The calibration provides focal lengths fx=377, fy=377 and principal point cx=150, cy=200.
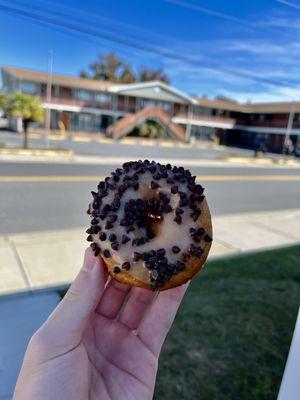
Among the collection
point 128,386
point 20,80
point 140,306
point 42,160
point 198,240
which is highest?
point 20,80

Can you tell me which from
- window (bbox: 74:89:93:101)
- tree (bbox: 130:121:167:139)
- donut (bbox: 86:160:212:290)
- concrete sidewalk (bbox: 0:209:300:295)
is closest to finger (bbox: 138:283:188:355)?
donut (bbox: 86:160:212:290)

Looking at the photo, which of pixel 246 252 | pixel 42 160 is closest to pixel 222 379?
pixel 246 252

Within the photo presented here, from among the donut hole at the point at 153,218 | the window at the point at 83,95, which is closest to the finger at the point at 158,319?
the donut hole at the point at 153,218

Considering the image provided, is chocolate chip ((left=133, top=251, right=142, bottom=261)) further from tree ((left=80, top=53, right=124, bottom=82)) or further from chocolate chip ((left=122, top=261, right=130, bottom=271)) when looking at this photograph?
tree ((left=80, top=53, right=124, bottom=82))

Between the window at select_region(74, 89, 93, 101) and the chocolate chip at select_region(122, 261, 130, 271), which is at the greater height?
the window at select_region(74, 89, 93, 101)

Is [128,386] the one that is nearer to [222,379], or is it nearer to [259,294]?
[222,379]
